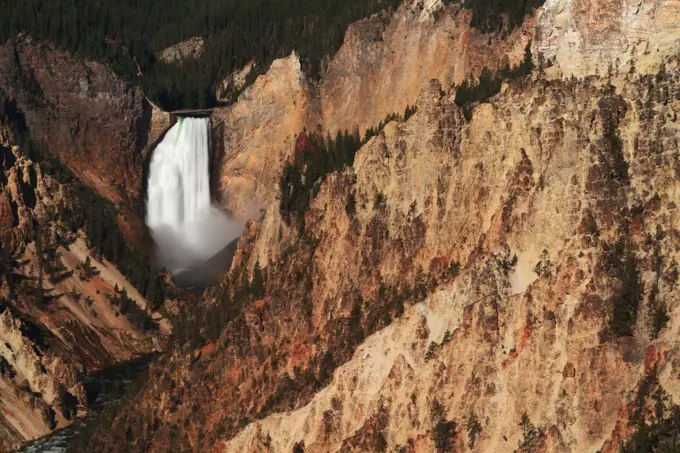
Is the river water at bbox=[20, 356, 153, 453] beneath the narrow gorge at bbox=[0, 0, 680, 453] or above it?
beneath

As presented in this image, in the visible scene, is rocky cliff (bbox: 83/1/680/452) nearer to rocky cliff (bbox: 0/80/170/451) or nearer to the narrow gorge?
the narrow gorge

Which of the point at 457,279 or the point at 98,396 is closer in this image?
the point at 457,279

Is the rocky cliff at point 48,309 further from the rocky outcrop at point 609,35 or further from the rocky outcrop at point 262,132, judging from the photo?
the rocky outcrop at point 609,35

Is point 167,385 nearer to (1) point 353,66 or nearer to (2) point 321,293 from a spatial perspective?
(2) point 321,293

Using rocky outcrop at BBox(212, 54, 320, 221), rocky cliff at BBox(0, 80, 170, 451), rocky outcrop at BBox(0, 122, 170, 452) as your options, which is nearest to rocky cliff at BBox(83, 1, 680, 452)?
rocky outcrop at BBox(0, 122, 170, 452)

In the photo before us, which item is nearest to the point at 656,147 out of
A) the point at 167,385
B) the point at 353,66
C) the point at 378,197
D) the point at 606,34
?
the point at 606,34

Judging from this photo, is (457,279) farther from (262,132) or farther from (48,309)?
(262,132)

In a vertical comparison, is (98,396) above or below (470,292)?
below

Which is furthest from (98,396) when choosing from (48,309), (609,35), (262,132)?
(609,35)

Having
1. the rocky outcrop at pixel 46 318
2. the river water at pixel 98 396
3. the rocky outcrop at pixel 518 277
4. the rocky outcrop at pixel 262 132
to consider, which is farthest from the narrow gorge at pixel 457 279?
the rocky outcrop at pixel 262 132
